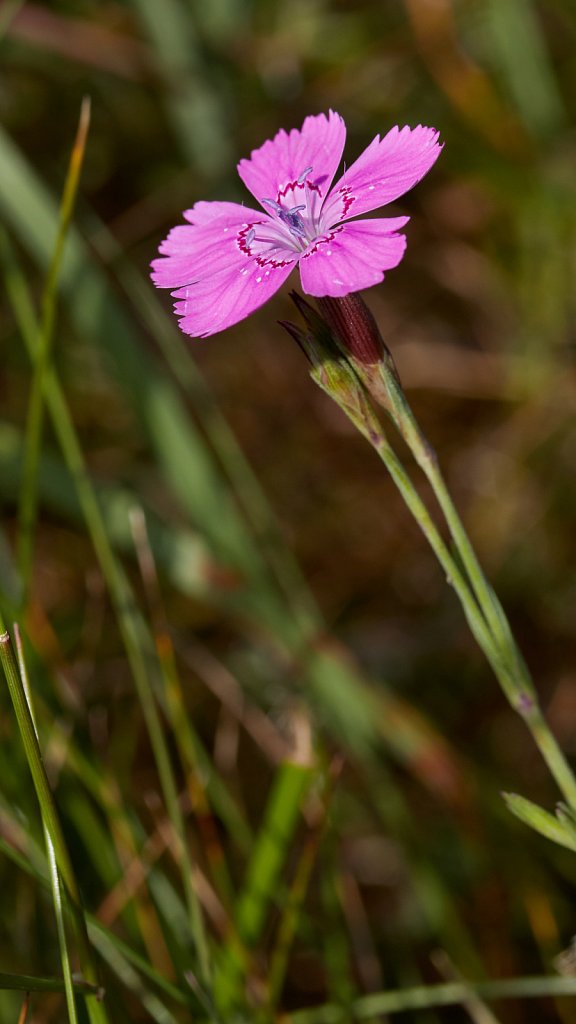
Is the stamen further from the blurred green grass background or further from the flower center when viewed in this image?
the blurred green grass background

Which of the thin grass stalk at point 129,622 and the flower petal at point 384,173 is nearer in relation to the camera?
the flower petal at point 384,173

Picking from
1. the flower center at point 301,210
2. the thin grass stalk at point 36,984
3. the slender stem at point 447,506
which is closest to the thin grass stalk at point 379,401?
the slender stem at point 447,506

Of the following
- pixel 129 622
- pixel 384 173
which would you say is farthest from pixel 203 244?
pixel 129 622

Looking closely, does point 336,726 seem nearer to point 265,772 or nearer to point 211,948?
point 265,772

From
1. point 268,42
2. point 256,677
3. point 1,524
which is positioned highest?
point 268,42

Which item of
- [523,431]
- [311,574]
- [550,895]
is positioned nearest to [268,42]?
[523,431]

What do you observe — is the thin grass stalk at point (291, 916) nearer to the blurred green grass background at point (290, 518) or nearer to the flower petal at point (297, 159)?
the blurred green grass background at point (290, 518)

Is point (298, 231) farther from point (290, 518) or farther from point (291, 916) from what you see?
point (290, 518)
